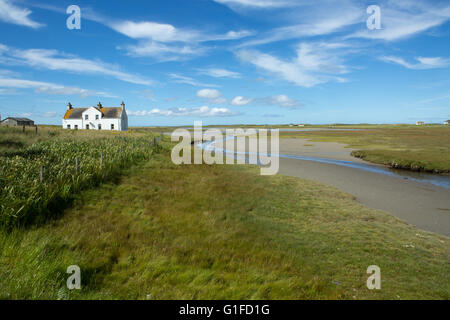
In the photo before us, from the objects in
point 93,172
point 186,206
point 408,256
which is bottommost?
point 408,256

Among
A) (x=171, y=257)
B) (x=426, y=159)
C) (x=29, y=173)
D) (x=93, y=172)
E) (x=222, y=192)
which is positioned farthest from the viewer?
(x=426, y=159)

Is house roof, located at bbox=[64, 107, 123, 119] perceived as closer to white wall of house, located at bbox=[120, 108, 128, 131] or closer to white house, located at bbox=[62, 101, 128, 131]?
white house, located at bbox=[62, 101, 128, 131]

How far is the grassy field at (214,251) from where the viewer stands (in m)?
5.51

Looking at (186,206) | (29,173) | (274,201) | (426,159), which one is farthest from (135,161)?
(426,159)

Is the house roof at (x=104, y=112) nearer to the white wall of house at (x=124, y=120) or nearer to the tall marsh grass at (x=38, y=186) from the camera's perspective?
the white wall of house at (x=124, y=120)

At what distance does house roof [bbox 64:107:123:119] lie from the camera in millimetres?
61375

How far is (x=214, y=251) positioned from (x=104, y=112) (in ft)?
212

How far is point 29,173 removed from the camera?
11.0 metres

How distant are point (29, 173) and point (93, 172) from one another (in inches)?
113

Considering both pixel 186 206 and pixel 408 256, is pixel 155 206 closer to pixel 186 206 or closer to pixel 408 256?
pixel 186 206

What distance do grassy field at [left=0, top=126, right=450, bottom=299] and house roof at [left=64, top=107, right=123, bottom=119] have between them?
54756 mm

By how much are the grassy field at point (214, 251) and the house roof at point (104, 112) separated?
180 ft

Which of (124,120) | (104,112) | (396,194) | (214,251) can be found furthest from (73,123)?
(396,194)

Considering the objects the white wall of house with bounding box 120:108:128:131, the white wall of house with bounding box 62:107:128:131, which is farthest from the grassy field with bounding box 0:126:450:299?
the white wall of house with bounding box 120:108:128:131
